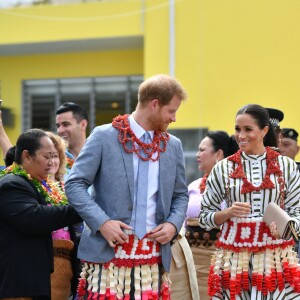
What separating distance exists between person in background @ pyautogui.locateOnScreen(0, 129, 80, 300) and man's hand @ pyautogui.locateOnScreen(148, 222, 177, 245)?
1.80ft

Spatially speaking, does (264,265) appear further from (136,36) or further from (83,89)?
(83,89)

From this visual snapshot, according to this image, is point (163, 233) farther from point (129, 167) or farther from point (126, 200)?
point (129, 167)

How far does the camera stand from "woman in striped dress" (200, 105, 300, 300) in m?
4.27

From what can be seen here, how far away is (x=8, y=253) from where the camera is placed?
13.1 ft

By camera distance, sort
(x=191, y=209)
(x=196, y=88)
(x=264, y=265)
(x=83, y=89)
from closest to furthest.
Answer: (x=264, y=265) → (x=191, y=209) → (x=196, y=88) → (x=83, y=89)

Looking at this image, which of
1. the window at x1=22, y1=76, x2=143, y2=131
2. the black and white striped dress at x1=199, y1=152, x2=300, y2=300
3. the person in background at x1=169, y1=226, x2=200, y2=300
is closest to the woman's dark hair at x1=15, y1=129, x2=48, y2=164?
the black and white striped dress at x1=199, y1=152, x2=300, y2=300

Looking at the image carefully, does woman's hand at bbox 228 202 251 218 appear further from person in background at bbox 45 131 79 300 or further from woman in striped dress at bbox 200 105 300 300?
person in background at bbox 45 131 79 300

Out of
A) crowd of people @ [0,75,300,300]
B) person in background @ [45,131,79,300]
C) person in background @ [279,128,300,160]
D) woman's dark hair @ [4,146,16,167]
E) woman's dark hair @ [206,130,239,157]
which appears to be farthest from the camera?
person in background @ [279,128,300,160]

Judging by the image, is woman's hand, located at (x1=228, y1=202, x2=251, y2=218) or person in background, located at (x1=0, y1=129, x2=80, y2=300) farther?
woman's hand, located at (x1=228, y1=202, x2=251, y2=218)

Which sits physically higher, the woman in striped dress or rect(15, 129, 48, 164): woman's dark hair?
rect(15, 129, 48, 164): woman's dark hair

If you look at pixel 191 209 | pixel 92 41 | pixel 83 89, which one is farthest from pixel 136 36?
pixel 191 209

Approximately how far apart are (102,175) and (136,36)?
957 centimetres

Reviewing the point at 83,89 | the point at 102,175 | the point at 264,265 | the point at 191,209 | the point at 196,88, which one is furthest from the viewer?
the point at 83,89

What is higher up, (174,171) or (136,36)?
(136,36)
